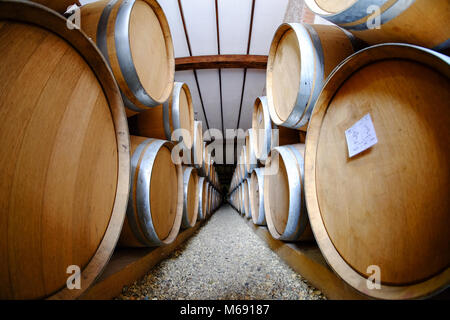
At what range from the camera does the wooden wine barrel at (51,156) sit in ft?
1.75

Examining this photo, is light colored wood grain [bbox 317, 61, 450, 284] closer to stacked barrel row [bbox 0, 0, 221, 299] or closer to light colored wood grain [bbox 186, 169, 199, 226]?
stacked barrel row [bbox 0, 0, 221, 299]

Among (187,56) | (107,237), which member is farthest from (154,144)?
(187,56)

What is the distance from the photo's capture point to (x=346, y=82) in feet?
3.05

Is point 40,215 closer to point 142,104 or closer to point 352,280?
point 142,104

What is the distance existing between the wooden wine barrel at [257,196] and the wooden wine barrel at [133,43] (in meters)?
1.37

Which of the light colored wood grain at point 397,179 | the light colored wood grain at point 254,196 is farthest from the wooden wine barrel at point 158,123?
the light colored wood grain at point 397,179

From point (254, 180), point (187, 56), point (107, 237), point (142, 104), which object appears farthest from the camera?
point (187, 56)

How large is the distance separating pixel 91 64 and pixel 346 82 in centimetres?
117

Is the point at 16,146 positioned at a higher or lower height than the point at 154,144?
lower

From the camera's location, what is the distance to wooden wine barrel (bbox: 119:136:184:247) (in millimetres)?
1210

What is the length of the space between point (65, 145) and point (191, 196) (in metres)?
2.10

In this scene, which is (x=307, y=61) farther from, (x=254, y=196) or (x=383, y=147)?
(x=254, y=196)

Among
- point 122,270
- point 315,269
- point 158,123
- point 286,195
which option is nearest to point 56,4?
point 158,123

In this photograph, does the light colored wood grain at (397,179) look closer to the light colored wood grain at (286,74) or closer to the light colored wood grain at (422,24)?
the light colored wood grain at (422,24)
